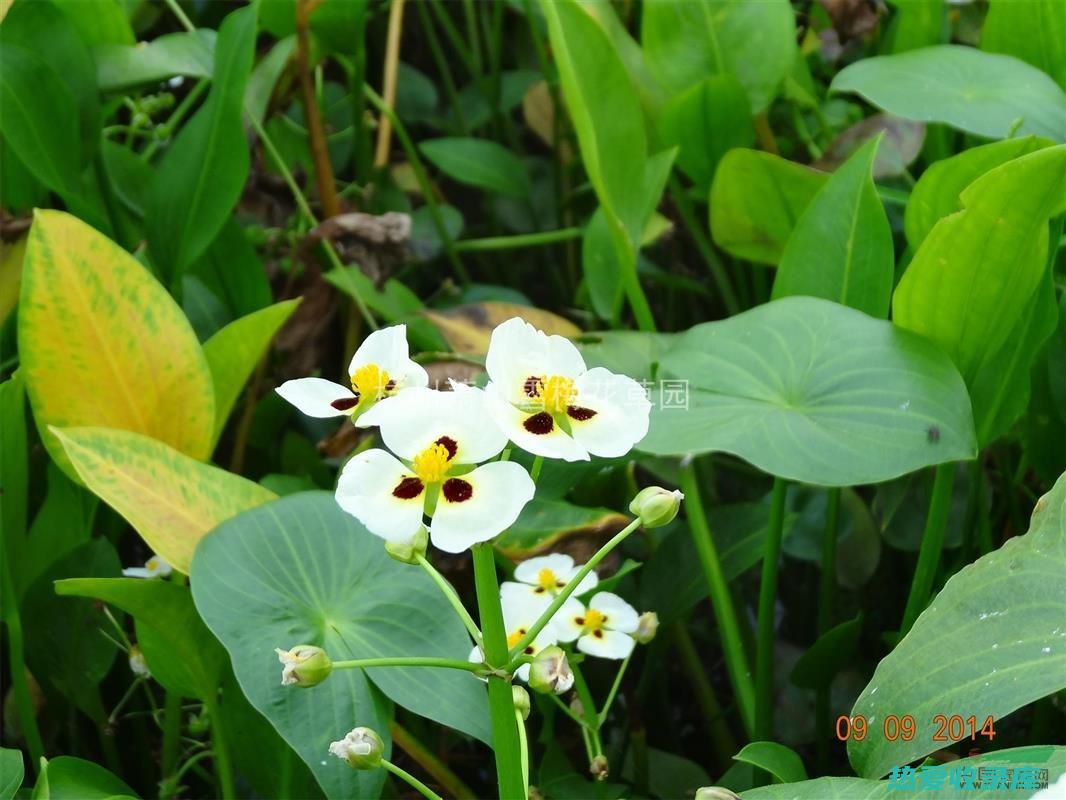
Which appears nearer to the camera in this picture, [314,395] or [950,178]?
[314,395]

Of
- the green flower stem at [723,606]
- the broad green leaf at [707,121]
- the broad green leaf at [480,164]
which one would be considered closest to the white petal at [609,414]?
the green flower stem at [723,606]

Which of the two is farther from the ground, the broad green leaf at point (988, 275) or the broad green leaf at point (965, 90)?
the broad green leaf at point (965, 90)

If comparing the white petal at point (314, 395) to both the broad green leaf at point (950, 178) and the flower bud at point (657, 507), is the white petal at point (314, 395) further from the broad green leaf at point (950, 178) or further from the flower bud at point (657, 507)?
the broad green leaf at point (950, 178)

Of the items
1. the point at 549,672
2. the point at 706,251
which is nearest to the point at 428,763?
the point at 549,672

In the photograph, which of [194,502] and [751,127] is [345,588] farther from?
[751,127]

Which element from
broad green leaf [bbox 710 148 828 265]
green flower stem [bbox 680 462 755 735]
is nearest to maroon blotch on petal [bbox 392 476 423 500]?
green flower stem [bbox 680 462 755 735]

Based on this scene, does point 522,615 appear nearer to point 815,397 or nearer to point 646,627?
point 646,627
